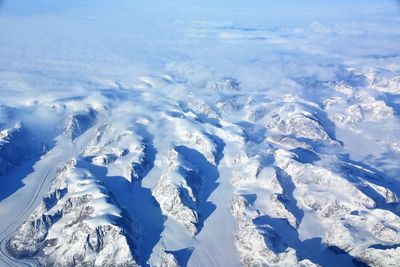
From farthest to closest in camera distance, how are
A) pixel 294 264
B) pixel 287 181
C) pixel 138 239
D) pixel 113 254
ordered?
pixel 287 181 < pixel 138 239 < pixel 113 254 < pixel 294 264

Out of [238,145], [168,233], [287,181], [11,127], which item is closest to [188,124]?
[238,145]

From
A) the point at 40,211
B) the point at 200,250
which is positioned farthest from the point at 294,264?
the point at 40,211

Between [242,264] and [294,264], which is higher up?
[294,264]

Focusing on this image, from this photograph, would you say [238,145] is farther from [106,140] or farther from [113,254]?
[113,254]

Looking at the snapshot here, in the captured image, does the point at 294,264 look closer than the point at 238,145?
Yes

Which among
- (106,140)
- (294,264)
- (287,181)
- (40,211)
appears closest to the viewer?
(294,264)

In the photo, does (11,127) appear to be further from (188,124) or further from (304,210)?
(304,210)

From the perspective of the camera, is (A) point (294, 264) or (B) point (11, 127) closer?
(A) point (294, 264)

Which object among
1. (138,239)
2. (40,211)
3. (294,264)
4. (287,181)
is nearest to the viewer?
(294,264)

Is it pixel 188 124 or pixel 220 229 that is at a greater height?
pixel 188 124
